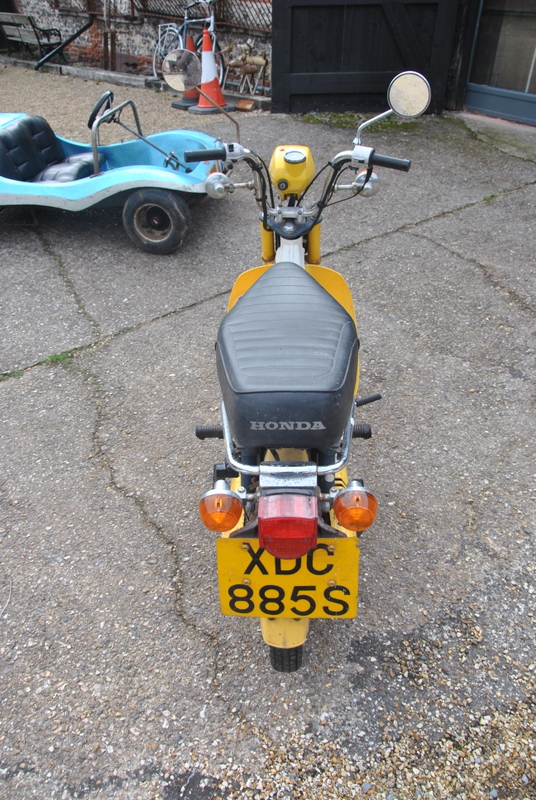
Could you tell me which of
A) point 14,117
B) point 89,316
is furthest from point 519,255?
point 14,117

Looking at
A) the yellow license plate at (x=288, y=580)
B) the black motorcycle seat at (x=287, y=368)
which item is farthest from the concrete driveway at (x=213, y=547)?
the black motorcycle seat at (x=287, y=368)

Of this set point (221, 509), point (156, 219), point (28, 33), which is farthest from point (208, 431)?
point (28, 33)

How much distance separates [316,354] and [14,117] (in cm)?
469

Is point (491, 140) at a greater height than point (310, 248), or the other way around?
point (310, 248)

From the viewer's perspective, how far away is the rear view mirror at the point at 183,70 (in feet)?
9.23

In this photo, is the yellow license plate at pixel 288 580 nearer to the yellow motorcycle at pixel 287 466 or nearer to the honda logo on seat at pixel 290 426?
the yellow motorcycle at pixel 287 466

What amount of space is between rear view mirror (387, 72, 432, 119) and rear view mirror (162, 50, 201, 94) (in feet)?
3.10

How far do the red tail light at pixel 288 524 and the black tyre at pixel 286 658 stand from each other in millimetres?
594

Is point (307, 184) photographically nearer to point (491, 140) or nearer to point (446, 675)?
point (446, 675)

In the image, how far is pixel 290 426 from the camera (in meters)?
1.59

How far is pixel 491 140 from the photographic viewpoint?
6.89 metres

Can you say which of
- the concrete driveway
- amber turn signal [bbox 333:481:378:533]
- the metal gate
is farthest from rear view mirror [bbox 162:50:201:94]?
the metal gate

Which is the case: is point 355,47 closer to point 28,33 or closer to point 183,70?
point 183,70

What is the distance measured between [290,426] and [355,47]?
288 inches
